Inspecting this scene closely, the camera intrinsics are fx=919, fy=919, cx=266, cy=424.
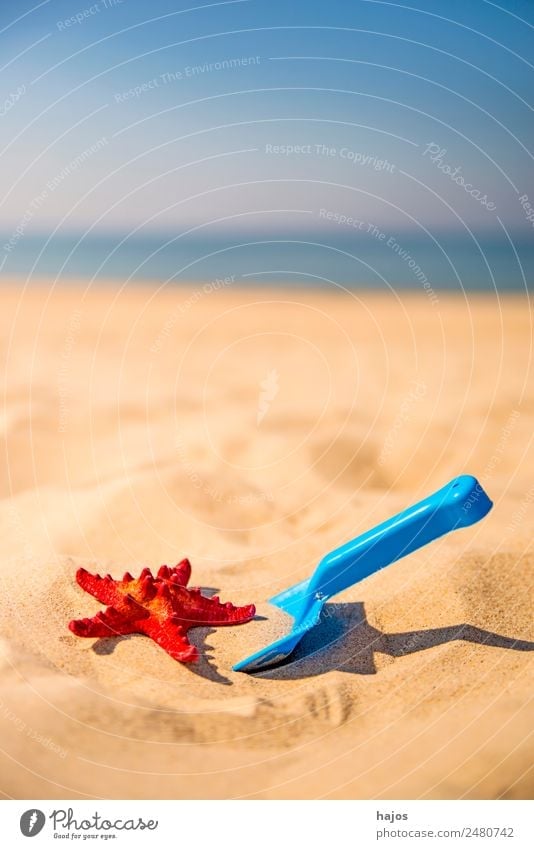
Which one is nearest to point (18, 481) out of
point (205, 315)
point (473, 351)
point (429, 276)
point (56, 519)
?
point (56, 519)

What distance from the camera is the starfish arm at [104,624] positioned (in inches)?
178

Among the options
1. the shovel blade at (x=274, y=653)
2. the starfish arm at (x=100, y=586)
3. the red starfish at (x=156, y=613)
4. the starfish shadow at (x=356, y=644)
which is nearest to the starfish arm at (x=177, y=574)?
the red starfish at (x=156, y=613)

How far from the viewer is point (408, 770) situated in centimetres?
362

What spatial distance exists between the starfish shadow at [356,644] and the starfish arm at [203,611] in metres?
0.36

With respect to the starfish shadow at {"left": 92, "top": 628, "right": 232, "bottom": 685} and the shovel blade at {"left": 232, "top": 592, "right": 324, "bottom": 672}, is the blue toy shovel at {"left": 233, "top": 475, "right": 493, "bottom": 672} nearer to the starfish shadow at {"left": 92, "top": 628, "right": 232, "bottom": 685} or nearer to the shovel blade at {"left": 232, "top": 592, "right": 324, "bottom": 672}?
the shovel blade at {"left": 232, "top": 592, "right": 324, "bottom": 672}

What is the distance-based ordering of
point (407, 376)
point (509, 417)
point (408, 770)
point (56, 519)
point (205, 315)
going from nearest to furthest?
point (408, 770) → point (56, 519) → point (509, 417) → point (407, 376) → point (205, 315)

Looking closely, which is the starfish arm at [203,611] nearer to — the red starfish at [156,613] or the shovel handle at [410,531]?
the red starfish at [156,613]

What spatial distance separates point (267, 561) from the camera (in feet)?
19.1

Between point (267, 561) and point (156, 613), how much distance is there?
1379 mm

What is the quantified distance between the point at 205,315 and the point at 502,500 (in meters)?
9.67

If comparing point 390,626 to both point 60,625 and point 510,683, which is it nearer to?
point 510,683

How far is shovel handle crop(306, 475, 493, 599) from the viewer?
434 cm

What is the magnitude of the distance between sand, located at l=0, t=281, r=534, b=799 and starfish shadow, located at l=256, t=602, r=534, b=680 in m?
0.01

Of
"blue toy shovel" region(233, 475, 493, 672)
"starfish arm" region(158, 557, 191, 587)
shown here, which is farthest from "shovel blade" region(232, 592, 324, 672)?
"starfish arm" region(158, 557, 191, 587)
